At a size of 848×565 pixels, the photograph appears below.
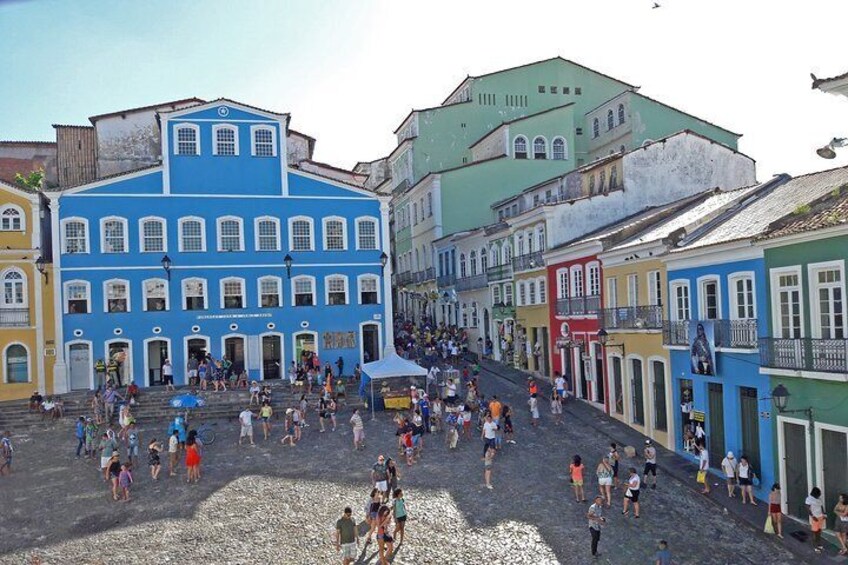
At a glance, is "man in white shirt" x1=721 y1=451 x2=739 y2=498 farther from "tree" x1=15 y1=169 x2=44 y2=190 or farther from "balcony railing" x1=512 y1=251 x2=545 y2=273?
"tree" x1=15 y1=169 x2=44 y2=190

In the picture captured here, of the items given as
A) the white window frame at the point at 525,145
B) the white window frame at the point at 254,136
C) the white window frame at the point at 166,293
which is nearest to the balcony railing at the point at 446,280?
the white window frame at the point at 525,145

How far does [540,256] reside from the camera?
36.3 m

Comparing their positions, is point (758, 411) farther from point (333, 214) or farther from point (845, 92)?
point (333, 214)

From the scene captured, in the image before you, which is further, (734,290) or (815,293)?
(734,290)

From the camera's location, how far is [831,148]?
55.1ft

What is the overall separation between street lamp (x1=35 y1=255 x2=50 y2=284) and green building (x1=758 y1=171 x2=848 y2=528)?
1140 inches

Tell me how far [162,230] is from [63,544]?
2067 centimetres

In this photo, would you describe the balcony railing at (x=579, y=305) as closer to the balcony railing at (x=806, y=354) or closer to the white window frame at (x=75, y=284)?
the balcony railing at (x=806, y=354)

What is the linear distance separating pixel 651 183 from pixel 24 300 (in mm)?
28369

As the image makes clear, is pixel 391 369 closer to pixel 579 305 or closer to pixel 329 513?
pixel 579 305

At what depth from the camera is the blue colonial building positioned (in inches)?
1400

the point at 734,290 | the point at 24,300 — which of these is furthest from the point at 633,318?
the point at 24,300

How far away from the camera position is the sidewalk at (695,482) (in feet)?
56.8

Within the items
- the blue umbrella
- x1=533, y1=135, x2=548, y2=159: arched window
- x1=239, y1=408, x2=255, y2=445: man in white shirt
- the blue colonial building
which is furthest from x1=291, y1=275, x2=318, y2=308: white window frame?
x1=533, y1=135, x2=548, y2=159: arched window
